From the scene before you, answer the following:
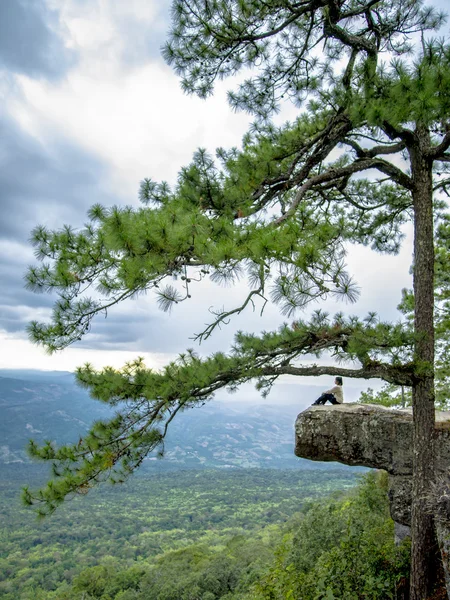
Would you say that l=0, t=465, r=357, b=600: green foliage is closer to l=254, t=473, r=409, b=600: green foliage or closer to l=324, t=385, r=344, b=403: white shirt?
l=254, t=473, r=409, b=600: green foliage

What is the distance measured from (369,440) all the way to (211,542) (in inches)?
1961

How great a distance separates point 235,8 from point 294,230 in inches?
122

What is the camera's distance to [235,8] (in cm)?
400

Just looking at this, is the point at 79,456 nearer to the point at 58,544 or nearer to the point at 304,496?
the point at 58,544

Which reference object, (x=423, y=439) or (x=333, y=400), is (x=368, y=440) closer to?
(x=333, y=400)

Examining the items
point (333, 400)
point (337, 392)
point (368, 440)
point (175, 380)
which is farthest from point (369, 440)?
point (175, 380)

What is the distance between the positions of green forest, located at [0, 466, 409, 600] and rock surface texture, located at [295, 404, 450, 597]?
0.84 m

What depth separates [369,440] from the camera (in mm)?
5883

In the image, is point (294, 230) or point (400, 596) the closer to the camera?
point (294, 230)

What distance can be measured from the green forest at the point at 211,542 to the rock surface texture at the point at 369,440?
84cm

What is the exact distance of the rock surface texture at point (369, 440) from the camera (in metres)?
5.73

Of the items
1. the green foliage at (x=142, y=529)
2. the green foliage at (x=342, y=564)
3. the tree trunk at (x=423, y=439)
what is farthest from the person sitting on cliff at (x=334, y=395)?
the green foliage at (x=142, y=529)

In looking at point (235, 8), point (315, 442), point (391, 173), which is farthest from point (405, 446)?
point (235, 8)

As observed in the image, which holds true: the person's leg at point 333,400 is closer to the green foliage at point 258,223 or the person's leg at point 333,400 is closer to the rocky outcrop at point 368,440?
the rocky outcrop at point 368,440
